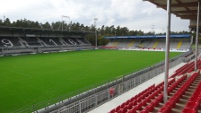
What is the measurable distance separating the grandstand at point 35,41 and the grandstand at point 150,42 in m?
15.3

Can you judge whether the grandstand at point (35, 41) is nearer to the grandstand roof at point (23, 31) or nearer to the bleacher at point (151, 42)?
the grandstand roof at point (23, 31)

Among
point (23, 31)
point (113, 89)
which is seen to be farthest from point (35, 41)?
point (113, 89)

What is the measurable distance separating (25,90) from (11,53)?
31.0 meters

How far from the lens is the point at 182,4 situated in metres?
12.2

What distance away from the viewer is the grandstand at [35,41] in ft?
148

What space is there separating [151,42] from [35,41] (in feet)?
140

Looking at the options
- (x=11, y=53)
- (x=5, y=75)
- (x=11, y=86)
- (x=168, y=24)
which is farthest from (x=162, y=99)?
(x=11, y=53)

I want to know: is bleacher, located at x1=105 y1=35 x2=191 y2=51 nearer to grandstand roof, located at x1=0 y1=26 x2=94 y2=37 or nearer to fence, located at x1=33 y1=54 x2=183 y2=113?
grandstand roof, located at x1=0 y1=26 x2=94 y2=37

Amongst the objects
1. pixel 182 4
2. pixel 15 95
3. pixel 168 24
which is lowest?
pixel 15 95

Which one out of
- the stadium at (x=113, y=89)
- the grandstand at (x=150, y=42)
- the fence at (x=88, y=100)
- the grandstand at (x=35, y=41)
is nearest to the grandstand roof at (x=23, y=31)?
the grandstand at (x=35, y=41)

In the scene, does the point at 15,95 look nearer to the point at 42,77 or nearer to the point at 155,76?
the point at 42,77

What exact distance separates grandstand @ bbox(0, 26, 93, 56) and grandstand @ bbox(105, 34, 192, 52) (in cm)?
1529

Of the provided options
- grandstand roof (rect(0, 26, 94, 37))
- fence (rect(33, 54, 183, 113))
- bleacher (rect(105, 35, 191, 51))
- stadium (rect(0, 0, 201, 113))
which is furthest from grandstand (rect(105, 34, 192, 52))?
fence (rect(33, 54, 183, 113))

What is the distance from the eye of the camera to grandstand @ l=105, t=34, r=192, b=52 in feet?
205
